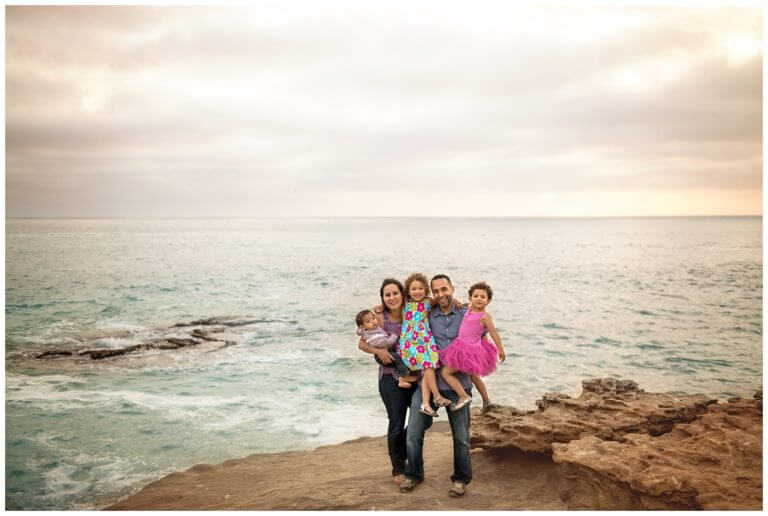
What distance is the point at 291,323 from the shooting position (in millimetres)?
19016

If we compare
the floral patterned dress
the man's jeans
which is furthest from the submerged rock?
the floral patterned dress

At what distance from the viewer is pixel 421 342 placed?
4.86 m

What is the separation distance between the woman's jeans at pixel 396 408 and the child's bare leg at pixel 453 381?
0.39 meters

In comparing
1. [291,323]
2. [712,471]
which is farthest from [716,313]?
[712,471]

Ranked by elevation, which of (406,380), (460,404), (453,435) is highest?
(406,380)

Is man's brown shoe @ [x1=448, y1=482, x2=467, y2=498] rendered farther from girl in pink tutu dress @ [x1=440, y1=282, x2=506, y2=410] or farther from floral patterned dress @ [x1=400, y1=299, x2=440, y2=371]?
floral patterned dress @ [x1=400, y1=299, x2=440, y2=371]

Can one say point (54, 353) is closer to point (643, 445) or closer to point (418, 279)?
point (418, 279)

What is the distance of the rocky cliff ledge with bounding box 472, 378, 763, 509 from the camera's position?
431 cm

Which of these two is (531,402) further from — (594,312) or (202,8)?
(594,312)

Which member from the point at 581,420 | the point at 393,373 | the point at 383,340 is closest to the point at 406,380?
the point at 393,373

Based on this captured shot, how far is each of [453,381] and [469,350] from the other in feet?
1.14

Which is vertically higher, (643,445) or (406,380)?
(406,380)

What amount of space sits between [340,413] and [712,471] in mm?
7037

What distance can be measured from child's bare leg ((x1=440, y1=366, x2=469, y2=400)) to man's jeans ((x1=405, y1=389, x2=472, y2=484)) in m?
0.11
